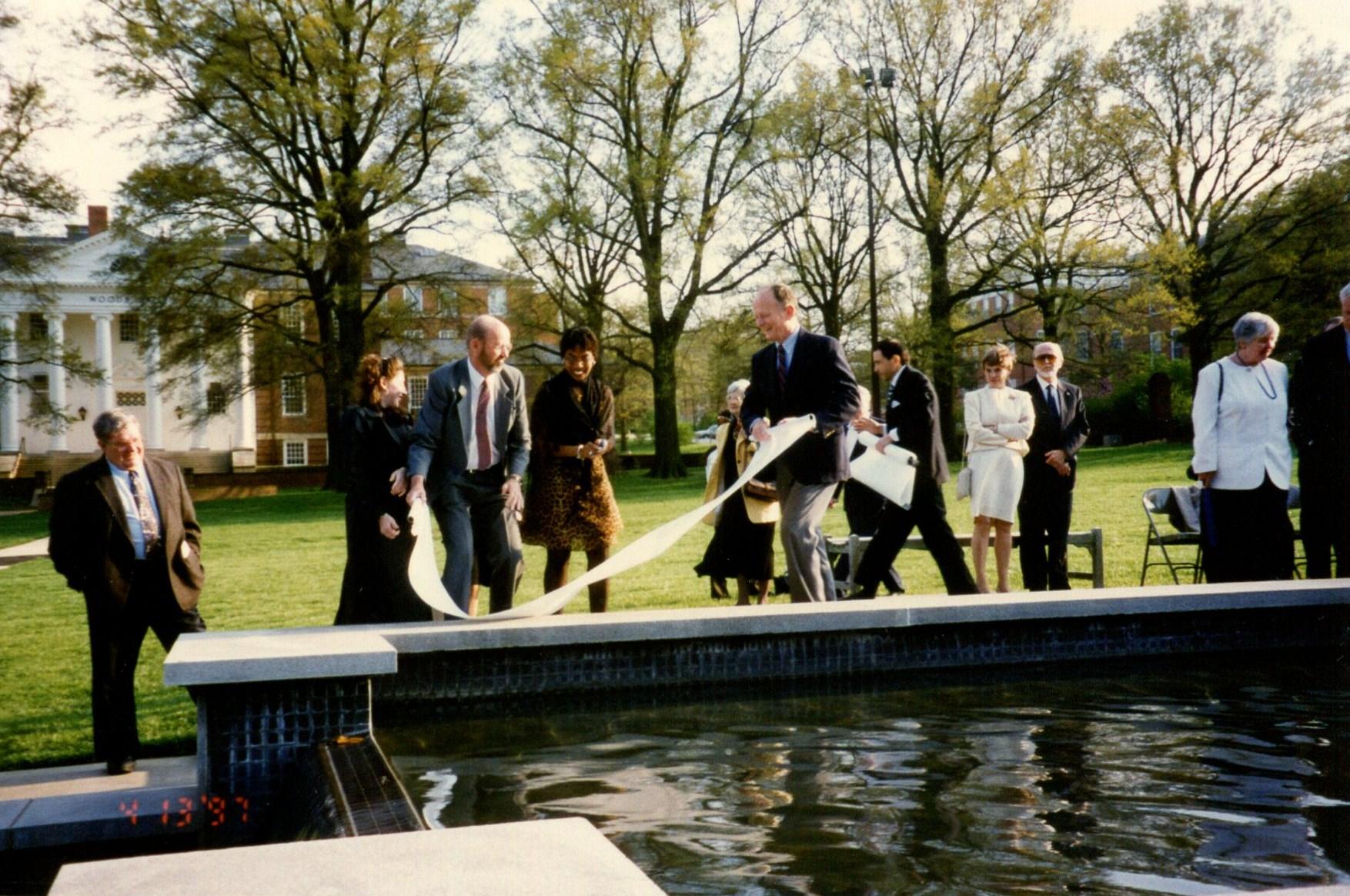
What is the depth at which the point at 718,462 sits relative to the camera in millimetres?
10258

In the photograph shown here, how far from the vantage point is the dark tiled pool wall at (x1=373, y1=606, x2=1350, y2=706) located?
17.8 feet

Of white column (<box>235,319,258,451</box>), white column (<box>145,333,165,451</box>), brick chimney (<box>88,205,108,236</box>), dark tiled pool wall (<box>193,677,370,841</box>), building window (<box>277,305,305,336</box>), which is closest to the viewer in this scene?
dark tiled pool wall (<box>193,677,370,841</box>)

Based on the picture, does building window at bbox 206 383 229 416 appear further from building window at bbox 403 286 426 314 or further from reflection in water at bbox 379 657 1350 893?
reflection in water at bbox 379 657 1350 893

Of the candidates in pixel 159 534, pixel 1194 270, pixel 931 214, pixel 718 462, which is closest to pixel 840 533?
pixel 718 462

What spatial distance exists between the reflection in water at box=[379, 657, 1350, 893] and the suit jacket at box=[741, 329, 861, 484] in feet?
5.61

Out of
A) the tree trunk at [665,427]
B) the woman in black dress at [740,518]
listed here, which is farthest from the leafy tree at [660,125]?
the woman in black dress at [740,518]

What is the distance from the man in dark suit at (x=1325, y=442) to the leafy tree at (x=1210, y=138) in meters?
29.9

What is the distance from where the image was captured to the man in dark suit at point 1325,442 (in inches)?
308

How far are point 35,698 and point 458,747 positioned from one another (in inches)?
148

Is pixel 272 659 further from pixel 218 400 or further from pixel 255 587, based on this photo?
pixel 218 400

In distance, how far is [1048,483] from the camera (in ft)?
31.2

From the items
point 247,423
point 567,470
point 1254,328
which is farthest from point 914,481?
point 247,423

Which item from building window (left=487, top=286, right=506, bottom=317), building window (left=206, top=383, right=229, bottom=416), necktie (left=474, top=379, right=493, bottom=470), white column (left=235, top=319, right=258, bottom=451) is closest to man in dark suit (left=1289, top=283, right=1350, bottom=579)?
necktie (left=474, top=379, right=493, bottom=470)

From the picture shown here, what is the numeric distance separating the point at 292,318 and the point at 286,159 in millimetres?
6639
